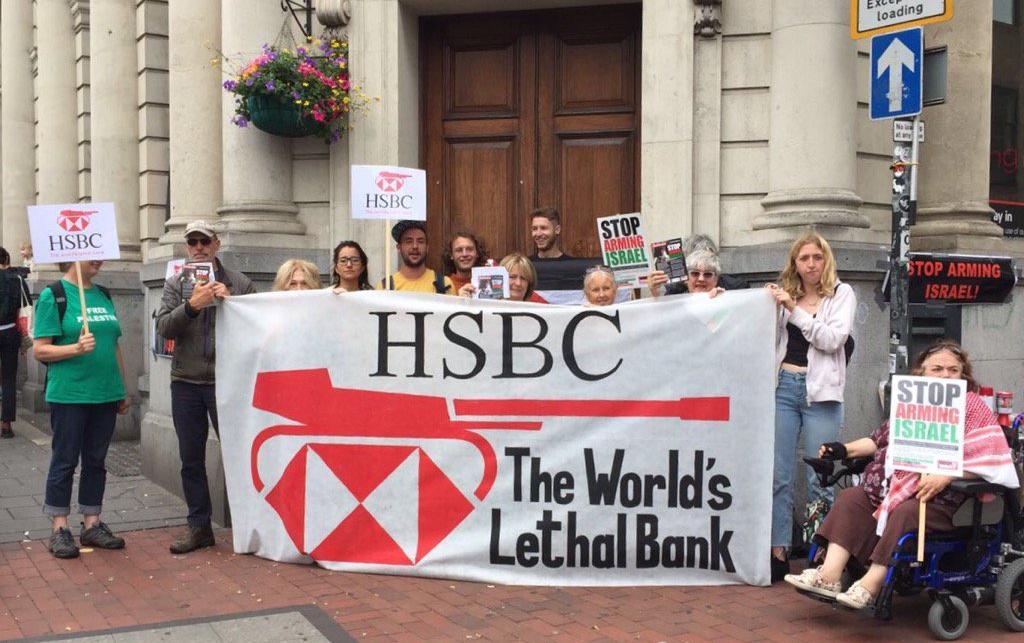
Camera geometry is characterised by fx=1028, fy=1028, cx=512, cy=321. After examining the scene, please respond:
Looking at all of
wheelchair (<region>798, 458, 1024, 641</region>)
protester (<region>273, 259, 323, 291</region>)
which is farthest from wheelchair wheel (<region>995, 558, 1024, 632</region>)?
protester (<region>273, 259, 323, 291</region>)

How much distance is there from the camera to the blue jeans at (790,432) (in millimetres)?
6094

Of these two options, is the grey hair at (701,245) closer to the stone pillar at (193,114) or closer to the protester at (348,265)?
the protester at (348,265)

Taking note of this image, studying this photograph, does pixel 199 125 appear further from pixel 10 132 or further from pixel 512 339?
pixel 10 132

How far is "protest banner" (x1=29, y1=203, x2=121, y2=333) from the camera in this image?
6590 mm

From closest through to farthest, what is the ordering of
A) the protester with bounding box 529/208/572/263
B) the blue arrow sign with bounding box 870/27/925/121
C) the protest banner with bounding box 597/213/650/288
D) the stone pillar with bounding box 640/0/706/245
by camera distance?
1. the blue arrow sign with bounding box 870/27/925/121
2. the protest banner with bounding box 597/213/650/288
3. the protester with bounding box 529/208/572/263
4. the stone pillar with bounding box 640/0/706/245

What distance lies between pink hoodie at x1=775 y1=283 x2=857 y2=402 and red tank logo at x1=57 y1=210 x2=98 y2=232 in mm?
4436

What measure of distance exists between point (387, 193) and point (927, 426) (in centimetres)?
355

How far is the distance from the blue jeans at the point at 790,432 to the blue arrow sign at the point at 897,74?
1914 mm

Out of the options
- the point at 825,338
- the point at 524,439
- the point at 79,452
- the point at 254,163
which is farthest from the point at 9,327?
the point at 825,338

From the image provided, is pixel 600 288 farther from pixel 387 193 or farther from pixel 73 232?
pixel 73 232

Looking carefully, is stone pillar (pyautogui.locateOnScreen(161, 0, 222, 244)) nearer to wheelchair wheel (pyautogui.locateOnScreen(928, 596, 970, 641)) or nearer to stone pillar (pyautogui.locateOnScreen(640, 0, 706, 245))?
stone pillar (pyautogui.locateOnScreen(640, 0, 706, 245))

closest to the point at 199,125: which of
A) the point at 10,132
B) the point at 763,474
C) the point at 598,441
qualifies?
the point at 598,441

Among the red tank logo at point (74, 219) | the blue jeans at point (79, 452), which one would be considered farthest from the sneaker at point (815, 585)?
the red tank logo at point (74, 219)

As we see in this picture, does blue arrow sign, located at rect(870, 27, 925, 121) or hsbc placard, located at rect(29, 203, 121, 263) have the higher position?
blue arrow sign, located at rect(870, 27, 925, 121)
